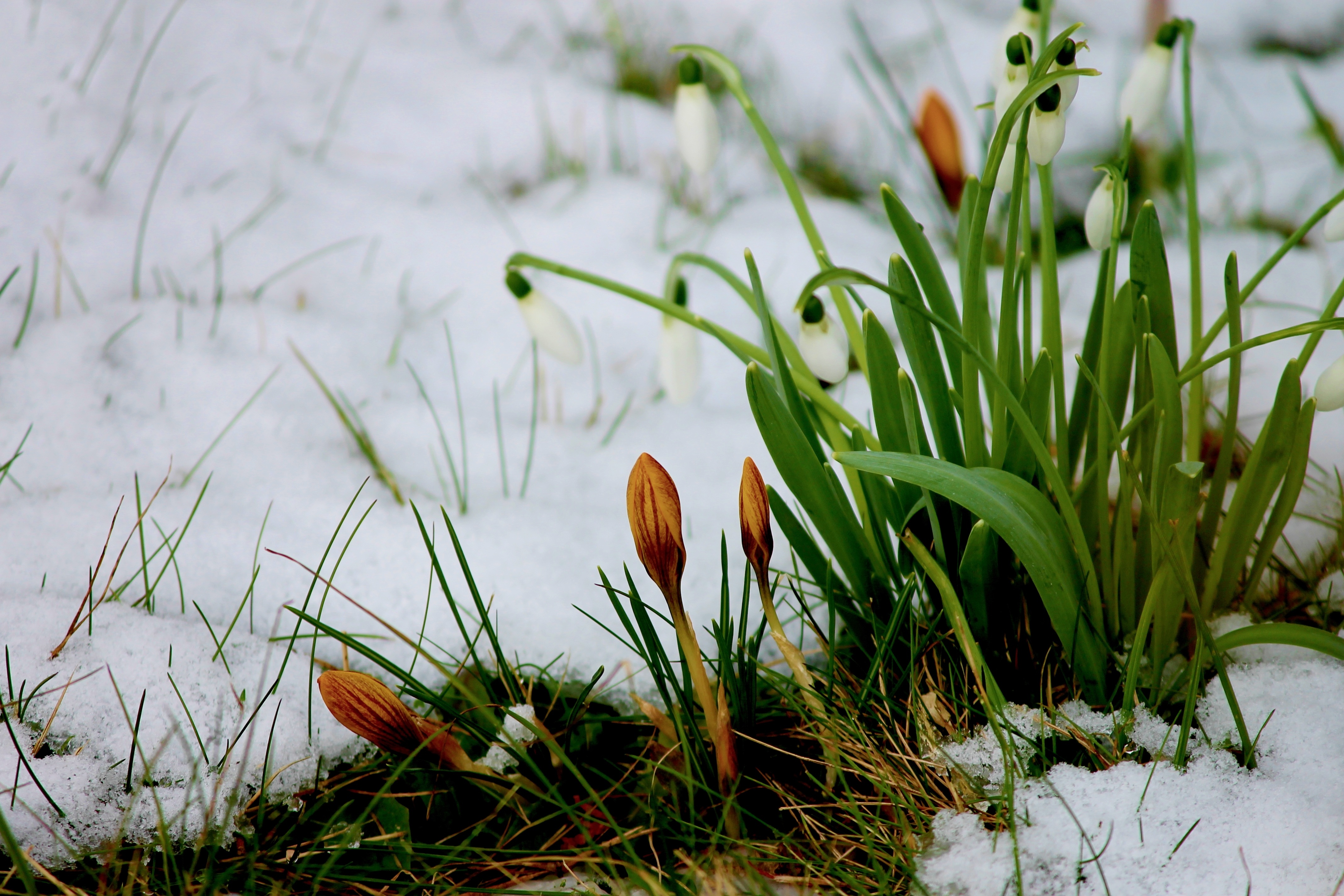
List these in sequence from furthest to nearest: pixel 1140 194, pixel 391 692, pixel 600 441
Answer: pixel 1140 194 → pixel 600 441 → pixel 391 692

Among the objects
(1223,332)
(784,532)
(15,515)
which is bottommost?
(15,515)

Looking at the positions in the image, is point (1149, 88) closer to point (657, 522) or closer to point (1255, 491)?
point (1255, 491)

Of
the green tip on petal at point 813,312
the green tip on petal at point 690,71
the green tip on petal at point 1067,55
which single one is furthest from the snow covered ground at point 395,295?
the green tip on petal at point 1067,55

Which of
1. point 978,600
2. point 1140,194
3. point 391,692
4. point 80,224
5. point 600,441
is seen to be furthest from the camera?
point 1140,194

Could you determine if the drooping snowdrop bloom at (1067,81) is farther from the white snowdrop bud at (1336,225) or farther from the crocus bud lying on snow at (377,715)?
the crocus bud lying on snow at (377,715)

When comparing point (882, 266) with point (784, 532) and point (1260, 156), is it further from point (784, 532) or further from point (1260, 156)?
point (1260, 156)

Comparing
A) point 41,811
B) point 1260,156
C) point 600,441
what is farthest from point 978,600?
point 1260,156
